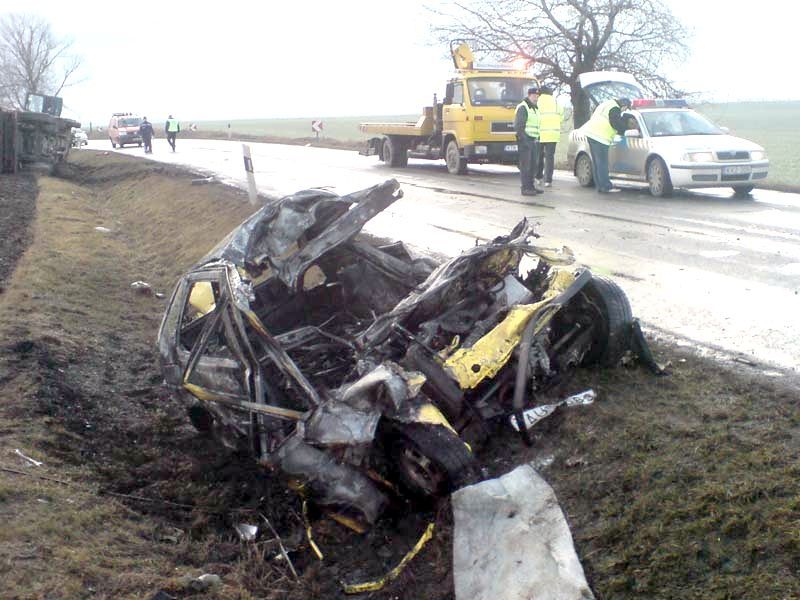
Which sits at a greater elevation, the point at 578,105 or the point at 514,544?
the point at 578,105

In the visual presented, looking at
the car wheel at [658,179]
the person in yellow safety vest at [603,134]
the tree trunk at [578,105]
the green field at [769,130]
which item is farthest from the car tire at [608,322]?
the tree trunk at [578,105]

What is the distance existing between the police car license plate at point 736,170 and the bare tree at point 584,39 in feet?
43.5

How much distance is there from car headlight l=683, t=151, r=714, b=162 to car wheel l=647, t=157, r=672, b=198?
0.49 meters

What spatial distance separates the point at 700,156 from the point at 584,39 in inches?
567

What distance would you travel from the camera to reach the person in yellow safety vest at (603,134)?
49.8 feet

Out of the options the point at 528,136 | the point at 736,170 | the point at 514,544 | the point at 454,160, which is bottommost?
the point at 514,544

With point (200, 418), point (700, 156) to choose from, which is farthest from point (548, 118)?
point (200, 418)

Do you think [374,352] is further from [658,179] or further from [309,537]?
[658,179]

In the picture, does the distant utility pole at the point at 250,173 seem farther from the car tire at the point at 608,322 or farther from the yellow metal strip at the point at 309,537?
the yellow metal strip at the point at 309,537

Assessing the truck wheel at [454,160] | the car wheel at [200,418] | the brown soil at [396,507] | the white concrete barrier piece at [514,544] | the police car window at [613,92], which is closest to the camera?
the brown soil at [396,507]

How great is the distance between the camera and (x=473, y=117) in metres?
19.8

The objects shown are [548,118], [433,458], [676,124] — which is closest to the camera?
[433,458]

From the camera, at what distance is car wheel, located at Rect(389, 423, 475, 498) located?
4594 mm

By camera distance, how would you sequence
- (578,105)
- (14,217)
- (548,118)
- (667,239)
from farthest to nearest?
(578,105), (14,217), (548,118), (667,239)
